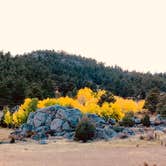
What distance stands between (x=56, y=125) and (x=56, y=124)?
25 cm

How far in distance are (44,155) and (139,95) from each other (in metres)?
135

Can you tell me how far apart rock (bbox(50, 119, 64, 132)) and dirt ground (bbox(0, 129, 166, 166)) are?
13181 mm

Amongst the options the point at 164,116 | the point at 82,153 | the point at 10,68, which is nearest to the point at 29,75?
the point at 10,68

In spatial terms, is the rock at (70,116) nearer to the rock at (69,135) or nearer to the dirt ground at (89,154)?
the rock at (69,135)

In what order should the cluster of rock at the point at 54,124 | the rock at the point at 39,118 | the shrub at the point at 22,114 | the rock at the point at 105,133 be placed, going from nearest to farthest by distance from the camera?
the rock at the point at 105,133
the cluster of rock at the point at 54,124
the rock at the point at 39,118
the shrub at the point at 22,114

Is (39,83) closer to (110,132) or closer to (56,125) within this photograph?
(56,125)

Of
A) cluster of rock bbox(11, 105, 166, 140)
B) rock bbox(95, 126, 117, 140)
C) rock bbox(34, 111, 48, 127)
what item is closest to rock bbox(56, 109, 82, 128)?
cluster of rock bbox(11, 105, 166, 140)

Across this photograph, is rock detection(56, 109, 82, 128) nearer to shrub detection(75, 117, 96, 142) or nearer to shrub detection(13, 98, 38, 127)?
shrub detection(75, 117, 96, 142)

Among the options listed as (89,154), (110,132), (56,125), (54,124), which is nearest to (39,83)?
(54,124)

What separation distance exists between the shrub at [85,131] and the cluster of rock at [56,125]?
2.64m

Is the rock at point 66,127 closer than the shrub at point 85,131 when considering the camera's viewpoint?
No

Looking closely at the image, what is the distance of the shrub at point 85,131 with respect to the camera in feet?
163

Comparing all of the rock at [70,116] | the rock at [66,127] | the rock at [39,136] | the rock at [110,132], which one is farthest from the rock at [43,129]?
the rock at [110,132]

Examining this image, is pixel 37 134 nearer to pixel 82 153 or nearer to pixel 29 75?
pixel 82 153
